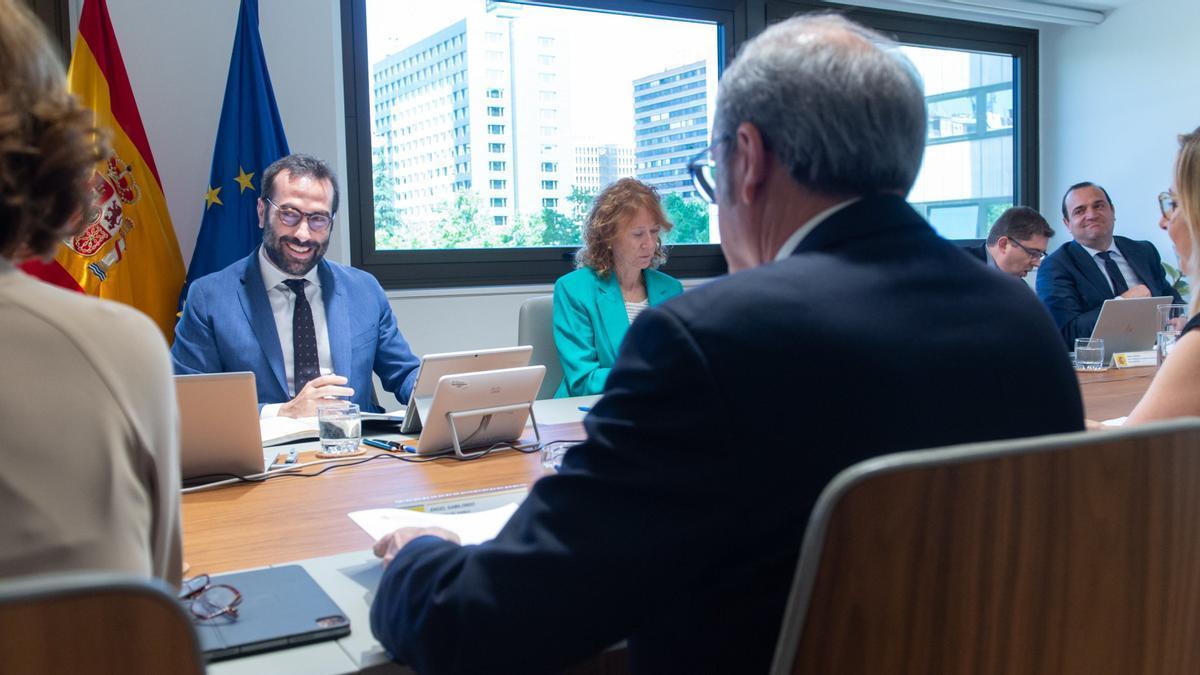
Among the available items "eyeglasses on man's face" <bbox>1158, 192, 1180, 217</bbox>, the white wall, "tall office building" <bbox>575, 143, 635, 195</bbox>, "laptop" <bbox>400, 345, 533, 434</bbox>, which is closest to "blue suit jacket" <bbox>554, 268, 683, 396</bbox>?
"laptop" <bbox>400, 345, 533, 434</bbox>

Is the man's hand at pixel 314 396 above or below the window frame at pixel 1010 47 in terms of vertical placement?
below

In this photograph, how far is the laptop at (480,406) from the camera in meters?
2.03

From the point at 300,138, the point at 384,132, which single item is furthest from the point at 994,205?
the point at 300,138

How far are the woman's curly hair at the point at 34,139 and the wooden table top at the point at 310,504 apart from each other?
642 mm

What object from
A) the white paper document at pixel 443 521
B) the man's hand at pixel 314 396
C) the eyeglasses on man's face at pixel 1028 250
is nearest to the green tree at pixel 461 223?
the man's hand at pixel 314 396

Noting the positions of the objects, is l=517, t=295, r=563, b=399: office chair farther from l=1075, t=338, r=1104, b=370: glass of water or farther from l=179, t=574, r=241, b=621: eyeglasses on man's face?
l=179, t=574, r=241, b=621: eyeglasses on man's face

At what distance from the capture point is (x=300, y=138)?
392 centimetres

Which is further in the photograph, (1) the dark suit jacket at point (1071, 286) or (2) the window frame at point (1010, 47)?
(2) the window frame at point (1010, 47)

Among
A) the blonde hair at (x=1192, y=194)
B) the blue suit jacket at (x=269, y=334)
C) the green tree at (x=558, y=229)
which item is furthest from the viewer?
the green tree at (x=558, y=229)

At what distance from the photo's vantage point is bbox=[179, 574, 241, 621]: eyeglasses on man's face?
114 centimetres

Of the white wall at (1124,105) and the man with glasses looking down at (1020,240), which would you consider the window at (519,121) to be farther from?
the white wall at (1124,105)

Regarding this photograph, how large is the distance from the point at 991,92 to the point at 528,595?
6172 millimetres

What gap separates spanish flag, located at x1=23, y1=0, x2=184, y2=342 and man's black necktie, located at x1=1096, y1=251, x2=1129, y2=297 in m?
4.20

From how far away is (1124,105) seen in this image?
583 centimetres
